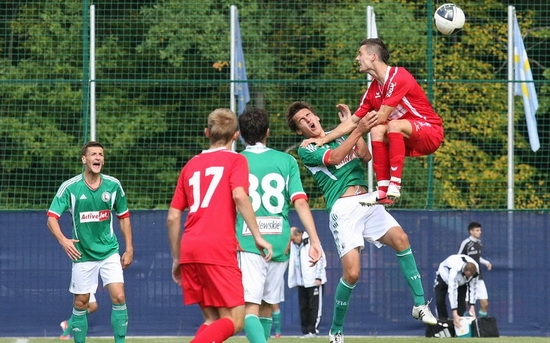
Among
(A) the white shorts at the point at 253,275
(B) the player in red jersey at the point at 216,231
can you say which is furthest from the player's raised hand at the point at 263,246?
(A) the white shorts at the point at 253,275

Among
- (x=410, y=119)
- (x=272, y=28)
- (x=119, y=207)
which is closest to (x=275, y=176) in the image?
(x=410, y=119)

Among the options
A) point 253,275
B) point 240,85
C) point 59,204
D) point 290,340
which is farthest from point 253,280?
point 240,85

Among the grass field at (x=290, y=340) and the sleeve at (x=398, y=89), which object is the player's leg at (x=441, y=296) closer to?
the grass field at (x=290, y=340)

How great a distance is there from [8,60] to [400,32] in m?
7.98

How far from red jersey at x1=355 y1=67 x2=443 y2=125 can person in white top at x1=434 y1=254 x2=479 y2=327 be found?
5.89 m

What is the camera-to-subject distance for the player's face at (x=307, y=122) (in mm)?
10883

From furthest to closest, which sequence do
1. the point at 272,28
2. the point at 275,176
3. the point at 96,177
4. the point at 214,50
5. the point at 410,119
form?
the point at 272,28
the point at 214,50
the point at 96,177
the point at 410,119
the point at 275,176

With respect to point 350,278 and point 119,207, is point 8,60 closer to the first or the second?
point 119,207

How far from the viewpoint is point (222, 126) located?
8.59m

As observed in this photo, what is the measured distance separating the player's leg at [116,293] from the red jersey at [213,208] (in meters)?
3.36

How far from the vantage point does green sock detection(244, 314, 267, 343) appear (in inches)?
361

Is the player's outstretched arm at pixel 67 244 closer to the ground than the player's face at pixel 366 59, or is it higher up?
closer to the ground

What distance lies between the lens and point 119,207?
40.3ft

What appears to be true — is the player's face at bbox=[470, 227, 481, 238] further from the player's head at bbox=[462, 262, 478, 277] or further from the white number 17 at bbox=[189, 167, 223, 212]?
the white number 17 at bbox=[189, 167, 223, 212]
